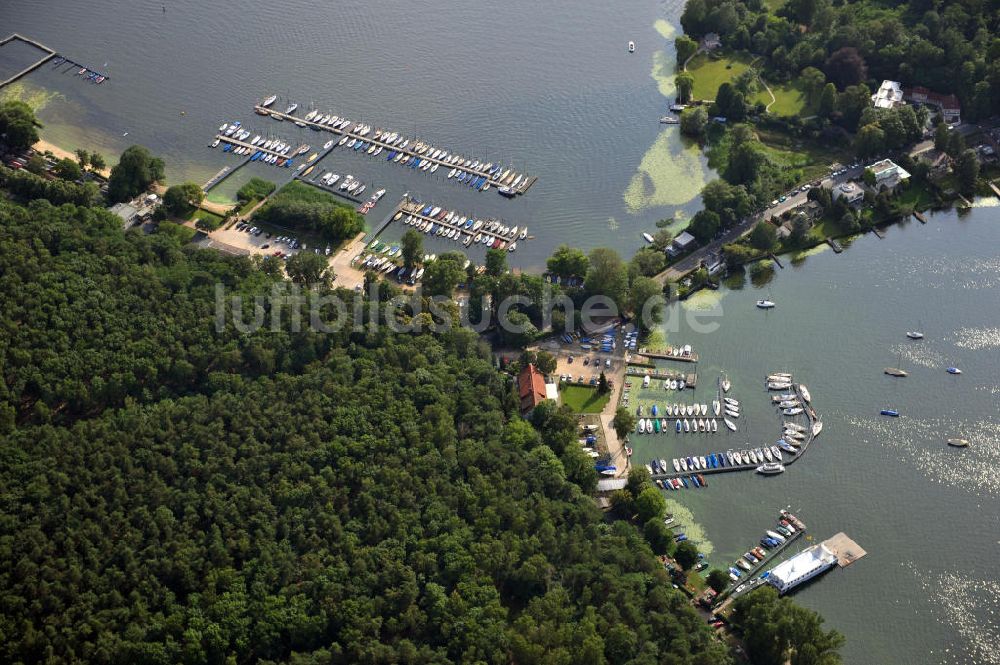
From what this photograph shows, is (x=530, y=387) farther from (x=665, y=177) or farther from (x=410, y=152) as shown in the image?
(x=410, y=152)

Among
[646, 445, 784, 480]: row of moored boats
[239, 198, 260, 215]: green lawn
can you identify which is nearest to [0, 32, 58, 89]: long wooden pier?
[239, 198, 260, 215]: green lawn

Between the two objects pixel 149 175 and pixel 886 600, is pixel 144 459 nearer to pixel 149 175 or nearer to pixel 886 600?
pixel 149 175

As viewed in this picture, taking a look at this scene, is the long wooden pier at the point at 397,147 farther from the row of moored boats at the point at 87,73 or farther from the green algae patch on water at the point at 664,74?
the green algae patch on water at the point at 664,74

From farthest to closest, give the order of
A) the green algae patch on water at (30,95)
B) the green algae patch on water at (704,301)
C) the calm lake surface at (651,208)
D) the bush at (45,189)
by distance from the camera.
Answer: the green algae patch on water at (30,95), the bush at (45,189), the green algae patch on water at (704,301), the calm lake surface at (651,208)

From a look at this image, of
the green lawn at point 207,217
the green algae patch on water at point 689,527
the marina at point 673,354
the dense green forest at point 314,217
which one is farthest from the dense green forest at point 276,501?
the dense green forest at point 314,217

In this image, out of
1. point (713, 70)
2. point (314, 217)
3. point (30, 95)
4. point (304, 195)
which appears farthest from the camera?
point (713, 70)

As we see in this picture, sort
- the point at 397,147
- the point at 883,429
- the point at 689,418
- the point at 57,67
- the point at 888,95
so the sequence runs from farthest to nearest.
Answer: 1. the point at 57,67
2. the point at 888,95
3. the point at 397,147
4. the point at 689,418
5. the point at 883,429

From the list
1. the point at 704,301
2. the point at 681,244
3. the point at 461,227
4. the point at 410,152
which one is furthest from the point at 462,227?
the point at 704,301

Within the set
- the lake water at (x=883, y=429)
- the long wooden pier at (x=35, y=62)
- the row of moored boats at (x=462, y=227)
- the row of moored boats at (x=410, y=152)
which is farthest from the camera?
the long wooden pier at (x=35, y=62)
